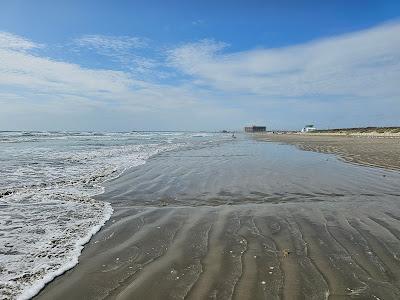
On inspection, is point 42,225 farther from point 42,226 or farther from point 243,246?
point 243,246

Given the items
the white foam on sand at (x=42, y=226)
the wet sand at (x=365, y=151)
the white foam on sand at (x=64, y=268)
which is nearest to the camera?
the white foam on sand at (x=64, y=268)

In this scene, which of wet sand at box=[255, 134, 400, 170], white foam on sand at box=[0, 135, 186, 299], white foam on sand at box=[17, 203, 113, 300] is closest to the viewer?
white foam on sand at box=[17, 203, 113, 300]

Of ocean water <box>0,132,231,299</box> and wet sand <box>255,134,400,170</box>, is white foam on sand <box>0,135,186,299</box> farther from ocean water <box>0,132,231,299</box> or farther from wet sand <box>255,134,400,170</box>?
wet sand <box>255,134,400,170</box>

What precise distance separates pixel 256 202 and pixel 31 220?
16.3 feet

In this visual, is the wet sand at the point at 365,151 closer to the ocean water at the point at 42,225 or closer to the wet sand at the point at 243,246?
the wet sand at the point at 243,246

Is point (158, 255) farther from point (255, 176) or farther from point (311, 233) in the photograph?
point (255, 176)

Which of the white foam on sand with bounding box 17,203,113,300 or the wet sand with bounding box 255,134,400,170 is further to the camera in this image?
the wet sand with bounding box 255,134,400,170

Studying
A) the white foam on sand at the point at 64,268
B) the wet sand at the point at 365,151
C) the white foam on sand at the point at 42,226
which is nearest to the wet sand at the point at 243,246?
the white foam on sand at the point at 64,268

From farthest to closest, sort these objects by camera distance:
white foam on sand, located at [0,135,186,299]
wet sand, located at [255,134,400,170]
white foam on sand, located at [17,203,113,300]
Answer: wet sand, located at [255,134,400,170] < white foam on sand, located at [0,135,186,299] < white foam on sand, located at [17,203,113,300]

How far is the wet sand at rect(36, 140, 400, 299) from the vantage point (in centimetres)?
396

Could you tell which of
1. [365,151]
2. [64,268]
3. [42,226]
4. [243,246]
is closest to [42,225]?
[42,226]

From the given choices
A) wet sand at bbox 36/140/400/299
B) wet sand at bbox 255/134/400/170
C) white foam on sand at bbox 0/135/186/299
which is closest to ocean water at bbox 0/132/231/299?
white foam on sand at bbox 0/135/186/299

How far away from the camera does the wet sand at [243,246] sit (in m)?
3.96

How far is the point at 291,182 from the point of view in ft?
38.1
